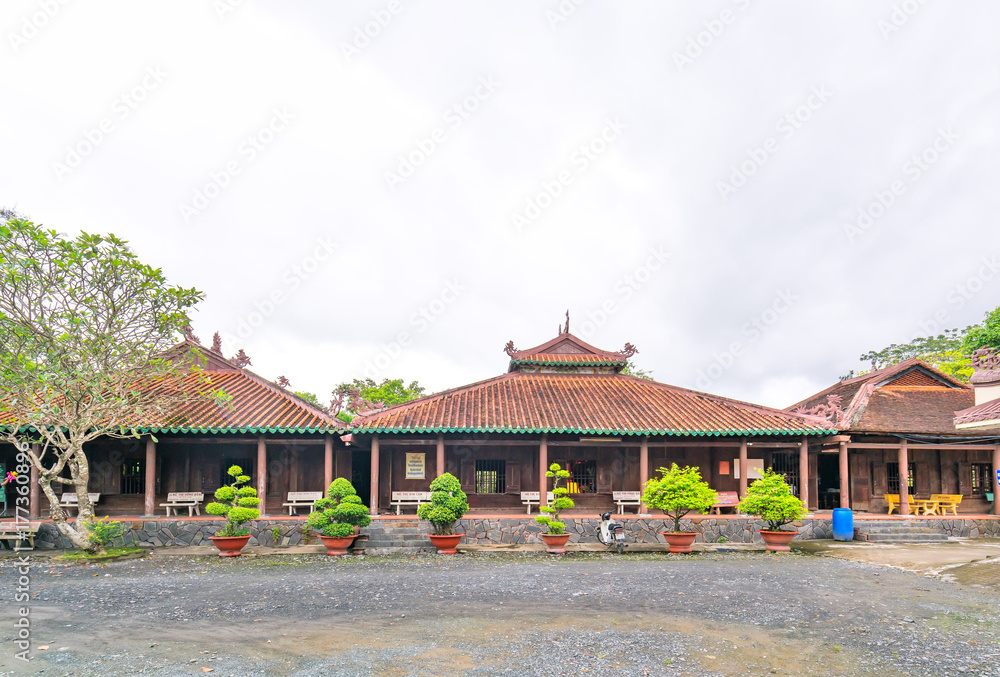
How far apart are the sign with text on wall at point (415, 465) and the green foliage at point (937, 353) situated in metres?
26.3

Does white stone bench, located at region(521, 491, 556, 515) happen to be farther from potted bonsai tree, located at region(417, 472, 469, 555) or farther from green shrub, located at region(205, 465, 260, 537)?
green shrub, located at region(205, 465, 260, 537)

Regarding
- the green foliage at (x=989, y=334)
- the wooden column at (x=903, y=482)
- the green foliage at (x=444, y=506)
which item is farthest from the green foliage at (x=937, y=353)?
the green foliage at (x=444, y=506)

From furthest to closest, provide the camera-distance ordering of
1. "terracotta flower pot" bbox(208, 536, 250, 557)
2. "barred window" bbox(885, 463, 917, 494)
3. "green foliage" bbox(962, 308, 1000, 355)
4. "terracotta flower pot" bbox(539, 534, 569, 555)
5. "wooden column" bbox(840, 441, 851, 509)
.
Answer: "green foliage" bbox(962, 308, 1000, 355), "barred window" bbox(885, 463, 917, 494), "wooden column" bbox(840, 441, 851, 509), "terracotta flower pot" bbox(539, 534, 569, 555), "terracotta flower pot" bbox(208, 536, 250, 557)

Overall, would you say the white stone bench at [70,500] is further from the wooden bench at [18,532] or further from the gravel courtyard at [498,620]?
the gravel courtyard at [498,620]

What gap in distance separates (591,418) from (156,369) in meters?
11.0

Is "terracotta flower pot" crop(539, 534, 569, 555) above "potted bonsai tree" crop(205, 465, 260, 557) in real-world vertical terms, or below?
below

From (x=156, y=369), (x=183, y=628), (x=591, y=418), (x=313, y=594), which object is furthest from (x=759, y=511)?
(x=156, y=369)

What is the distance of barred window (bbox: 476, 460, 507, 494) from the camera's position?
18484mm

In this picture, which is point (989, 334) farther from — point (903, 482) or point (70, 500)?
point (70, 500)

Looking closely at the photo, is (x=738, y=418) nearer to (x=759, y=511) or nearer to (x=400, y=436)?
(x=759, y=511)

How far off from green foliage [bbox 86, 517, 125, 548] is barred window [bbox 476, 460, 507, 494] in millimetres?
9279

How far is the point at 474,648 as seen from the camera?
688cm

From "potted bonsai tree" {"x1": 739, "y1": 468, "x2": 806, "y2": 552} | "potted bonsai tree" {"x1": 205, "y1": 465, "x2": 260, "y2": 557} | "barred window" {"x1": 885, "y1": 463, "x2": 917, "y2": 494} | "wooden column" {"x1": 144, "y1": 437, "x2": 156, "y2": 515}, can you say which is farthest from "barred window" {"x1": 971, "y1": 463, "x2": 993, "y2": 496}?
"wooden column" {"x1": 144, "y1": 437, "x2": 156, "y2": 515}

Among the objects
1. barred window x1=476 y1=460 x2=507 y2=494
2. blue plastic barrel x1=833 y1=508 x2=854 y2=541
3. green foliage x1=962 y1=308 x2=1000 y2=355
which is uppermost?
green foliage x1=962 y1=308 x2=1000 y2=355
